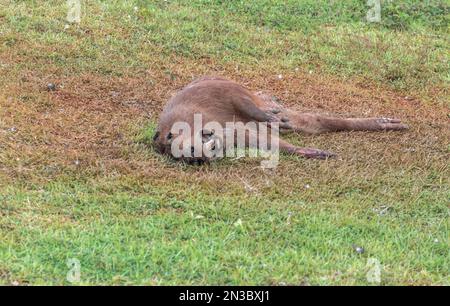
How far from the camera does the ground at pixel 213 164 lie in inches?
151

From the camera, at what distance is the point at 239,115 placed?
582 cm

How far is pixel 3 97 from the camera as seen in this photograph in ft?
20.4

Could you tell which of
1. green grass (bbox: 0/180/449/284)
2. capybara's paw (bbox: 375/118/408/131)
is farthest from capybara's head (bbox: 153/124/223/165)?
capybara's paw (bbox: 375/118/408/131)

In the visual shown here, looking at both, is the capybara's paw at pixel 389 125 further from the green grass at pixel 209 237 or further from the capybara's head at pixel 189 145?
the capybara's head at pixel 189 145

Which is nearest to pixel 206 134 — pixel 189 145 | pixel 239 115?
→ pixel 189 145

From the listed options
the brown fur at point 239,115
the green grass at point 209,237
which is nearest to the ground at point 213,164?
the green grass at point 209,237

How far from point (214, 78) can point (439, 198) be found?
2377mm

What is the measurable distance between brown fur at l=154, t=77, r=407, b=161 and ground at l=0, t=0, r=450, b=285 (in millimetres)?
154

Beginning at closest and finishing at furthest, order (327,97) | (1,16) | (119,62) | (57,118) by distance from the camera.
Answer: (57,118)
(327,97)
(119,62)
(1,16)

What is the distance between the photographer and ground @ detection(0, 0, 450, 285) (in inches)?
151

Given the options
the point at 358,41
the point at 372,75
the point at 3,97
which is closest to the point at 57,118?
the point at 3,97

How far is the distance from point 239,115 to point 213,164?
31.0 inches

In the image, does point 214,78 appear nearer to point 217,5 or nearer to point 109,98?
point 109,98

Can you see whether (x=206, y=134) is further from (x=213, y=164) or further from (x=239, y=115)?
(x=239, y=115)
